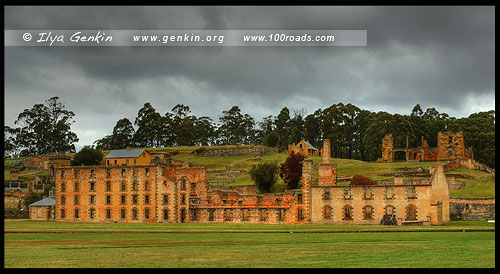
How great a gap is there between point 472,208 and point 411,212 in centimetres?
625

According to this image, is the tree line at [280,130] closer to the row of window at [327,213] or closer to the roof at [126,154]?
the roof at [126,154]

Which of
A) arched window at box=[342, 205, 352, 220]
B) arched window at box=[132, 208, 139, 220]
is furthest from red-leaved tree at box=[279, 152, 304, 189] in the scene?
arched window at box=[342, 205, 352, 220]

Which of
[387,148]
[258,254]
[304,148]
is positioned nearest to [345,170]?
[387,148]

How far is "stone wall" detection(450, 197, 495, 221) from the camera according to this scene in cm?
5491

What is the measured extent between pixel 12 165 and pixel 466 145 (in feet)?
219

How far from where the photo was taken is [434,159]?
93312mm

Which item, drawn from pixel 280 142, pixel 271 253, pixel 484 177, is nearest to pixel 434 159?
pixel 484 177

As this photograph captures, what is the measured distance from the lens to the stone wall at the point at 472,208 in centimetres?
5491

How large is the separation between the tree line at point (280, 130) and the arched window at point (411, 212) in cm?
4178

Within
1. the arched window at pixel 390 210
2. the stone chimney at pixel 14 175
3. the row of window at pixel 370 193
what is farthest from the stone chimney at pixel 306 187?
the stone chimney at pixel 14 175

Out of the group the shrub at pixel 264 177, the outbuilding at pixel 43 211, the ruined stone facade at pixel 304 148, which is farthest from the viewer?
the ruined stone facade at pixel 304 148

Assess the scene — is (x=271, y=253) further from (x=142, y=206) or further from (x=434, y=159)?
(x=434, y=159)

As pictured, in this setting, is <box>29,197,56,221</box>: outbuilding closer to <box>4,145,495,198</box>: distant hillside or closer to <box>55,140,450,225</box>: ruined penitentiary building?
<box>55,140,450,225</box>: ruined penitentiary building

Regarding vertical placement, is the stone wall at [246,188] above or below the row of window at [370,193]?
below
